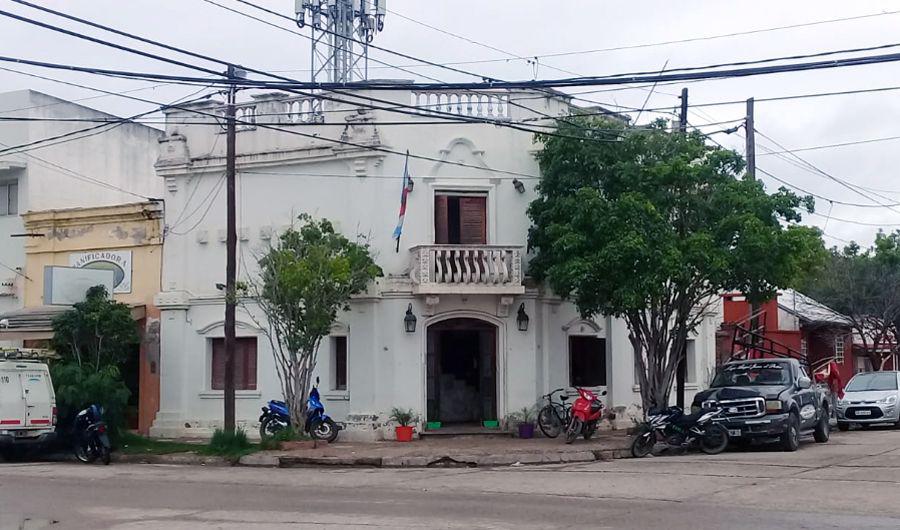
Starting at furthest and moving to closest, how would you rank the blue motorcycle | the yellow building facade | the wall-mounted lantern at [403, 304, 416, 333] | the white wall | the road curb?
1. the white wall
2. the yellow building facade
3. the wall-mounted lantern at [403, 304, 416, 333]
4. the blue motorcycle
5. the road curb

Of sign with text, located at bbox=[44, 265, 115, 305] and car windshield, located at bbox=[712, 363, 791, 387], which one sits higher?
sign with text, located at bbox=[44, 265, 115, 305]

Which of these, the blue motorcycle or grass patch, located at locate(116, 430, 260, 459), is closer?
grass patch, located at locate(116, 430, 260, 459)

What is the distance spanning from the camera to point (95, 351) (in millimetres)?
24562

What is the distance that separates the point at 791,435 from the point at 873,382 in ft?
30.0

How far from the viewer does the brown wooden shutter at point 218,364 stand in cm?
2611

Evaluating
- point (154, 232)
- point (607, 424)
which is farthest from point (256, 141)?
point (607, 424)

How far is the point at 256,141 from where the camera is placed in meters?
25.6

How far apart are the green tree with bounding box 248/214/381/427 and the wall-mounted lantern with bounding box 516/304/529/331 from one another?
3.64 m

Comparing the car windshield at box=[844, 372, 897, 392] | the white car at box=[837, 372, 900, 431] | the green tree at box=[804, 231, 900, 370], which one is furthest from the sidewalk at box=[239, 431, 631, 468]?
the green tree at box=[804, 231, 900, 370]

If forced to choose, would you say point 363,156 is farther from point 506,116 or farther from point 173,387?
point 173,387

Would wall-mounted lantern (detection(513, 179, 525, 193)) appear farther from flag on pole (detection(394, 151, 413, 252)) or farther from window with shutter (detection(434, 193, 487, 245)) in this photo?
flag on pole (detection(394, 151, 413, 252))

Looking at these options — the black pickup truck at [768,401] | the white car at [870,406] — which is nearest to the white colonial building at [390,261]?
the black pickup truck at [768,401]

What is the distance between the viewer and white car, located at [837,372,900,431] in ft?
88.6

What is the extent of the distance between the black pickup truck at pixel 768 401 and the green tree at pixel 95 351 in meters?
12.3
